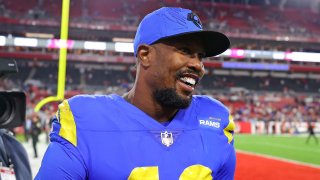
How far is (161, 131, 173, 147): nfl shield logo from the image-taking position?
135 centimetres

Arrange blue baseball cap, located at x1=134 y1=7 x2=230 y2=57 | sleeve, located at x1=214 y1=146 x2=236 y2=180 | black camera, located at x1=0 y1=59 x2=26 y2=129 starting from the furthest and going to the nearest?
1. black camera, located at x1=0 y1=59 x2=26 y2=129
2. sleeve, located at x1=214 y1=146 x2=236 y2=180
3. blue baseball cap, located at x1=134 y1=7 x2=230 y2=57

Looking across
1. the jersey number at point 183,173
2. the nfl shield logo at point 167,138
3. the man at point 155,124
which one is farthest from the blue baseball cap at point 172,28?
the jersey number at point 183,173

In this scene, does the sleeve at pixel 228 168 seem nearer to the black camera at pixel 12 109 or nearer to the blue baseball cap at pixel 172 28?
the blue baseball cap at pixel 172 28

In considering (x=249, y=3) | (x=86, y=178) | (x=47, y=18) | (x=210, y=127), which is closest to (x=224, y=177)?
(x=210, y=127)

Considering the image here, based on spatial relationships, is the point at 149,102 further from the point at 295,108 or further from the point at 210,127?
the point at 295,108

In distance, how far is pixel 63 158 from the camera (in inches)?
48.7

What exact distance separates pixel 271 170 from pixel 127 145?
7.30 meters

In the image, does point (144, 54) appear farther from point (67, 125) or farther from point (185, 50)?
point (67, 125)

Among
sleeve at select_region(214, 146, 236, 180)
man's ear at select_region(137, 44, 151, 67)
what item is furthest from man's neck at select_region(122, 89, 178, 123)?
sleeve at select_region(214, 146, 236, 180)

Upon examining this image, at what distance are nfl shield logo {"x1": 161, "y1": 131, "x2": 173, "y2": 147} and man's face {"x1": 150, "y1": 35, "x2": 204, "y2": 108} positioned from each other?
106 mm

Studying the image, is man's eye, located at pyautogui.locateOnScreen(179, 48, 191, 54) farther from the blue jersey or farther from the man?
the blue jersey

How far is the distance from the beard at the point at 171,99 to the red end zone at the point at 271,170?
580 centimetres

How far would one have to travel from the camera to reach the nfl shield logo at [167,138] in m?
1.35

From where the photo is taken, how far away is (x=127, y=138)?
131 centimetres
